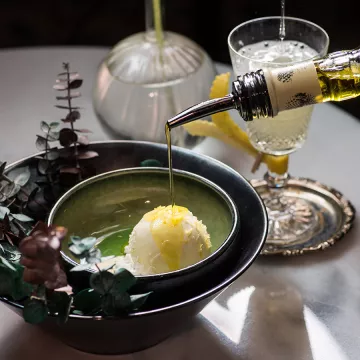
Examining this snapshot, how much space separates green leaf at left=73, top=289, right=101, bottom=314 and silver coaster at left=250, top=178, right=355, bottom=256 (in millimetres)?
252

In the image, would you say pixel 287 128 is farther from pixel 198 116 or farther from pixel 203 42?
pixel 203 42

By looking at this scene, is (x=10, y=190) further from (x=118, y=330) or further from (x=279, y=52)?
(x=279, y=52)

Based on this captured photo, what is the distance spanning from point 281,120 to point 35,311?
14.4 inches

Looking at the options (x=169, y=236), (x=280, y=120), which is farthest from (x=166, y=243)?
(x=280, y=120)

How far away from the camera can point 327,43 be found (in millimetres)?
846

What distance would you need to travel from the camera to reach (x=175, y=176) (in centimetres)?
79

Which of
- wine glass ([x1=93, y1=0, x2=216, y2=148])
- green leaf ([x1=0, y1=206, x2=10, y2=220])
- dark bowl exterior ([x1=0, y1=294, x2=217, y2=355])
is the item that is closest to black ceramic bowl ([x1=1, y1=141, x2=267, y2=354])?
dark bowl exterior ([x1=0, y1=294, x2=217, y2=355])

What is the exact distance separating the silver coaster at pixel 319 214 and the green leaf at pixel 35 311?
0.30 metres

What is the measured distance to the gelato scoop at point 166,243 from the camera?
711 millimetres

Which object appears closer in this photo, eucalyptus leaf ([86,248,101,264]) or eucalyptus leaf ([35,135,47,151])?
eucalyptus leaf ([86,248,101,264])

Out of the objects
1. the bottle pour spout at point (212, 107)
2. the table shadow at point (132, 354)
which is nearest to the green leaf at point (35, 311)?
the table shadow at point (132, 354)

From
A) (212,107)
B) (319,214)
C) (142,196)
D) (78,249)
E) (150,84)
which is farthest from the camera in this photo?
(150,84)

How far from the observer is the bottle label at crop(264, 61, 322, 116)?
68 cm

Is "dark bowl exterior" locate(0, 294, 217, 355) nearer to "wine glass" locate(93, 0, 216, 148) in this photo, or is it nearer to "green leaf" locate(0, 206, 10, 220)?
"green leaf" locate(0, 206, 10, 220)
